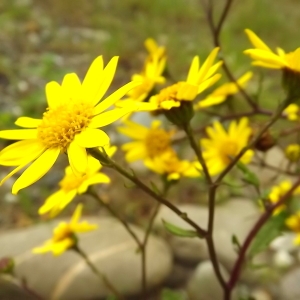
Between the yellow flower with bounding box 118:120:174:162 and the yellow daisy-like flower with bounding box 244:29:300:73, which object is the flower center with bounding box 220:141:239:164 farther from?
the yellow daisy-like flower with bounding box 244:29:300:73

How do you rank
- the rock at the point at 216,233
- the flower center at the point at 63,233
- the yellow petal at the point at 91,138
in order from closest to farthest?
1. the yellow petal at the point at 91,138
2. the flower center at the point at 63,233
3. the rock at the point at 216,233

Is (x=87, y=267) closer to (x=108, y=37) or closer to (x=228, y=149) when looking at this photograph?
(x=228, y=149)

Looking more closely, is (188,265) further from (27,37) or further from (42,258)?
(27,37)

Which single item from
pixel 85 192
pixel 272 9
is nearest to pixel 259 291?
pixel 85 192

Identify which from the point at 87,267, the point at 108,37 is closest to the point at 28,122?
the point at 87,267

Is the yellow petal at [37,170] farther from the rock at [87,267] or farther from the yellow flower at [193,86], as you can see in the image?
the rock at [87,267]

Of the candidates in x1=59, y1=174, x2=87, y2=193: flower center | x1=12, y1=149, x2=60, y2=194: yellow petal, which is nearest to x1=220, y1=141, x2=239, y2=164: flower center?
x1=59, y1=174, x2=87, y2=193: flower center

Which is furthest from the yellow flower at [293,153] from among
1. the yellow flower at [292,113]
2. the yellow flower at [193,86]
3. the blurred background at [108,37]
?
the blurred background at [108,37]
